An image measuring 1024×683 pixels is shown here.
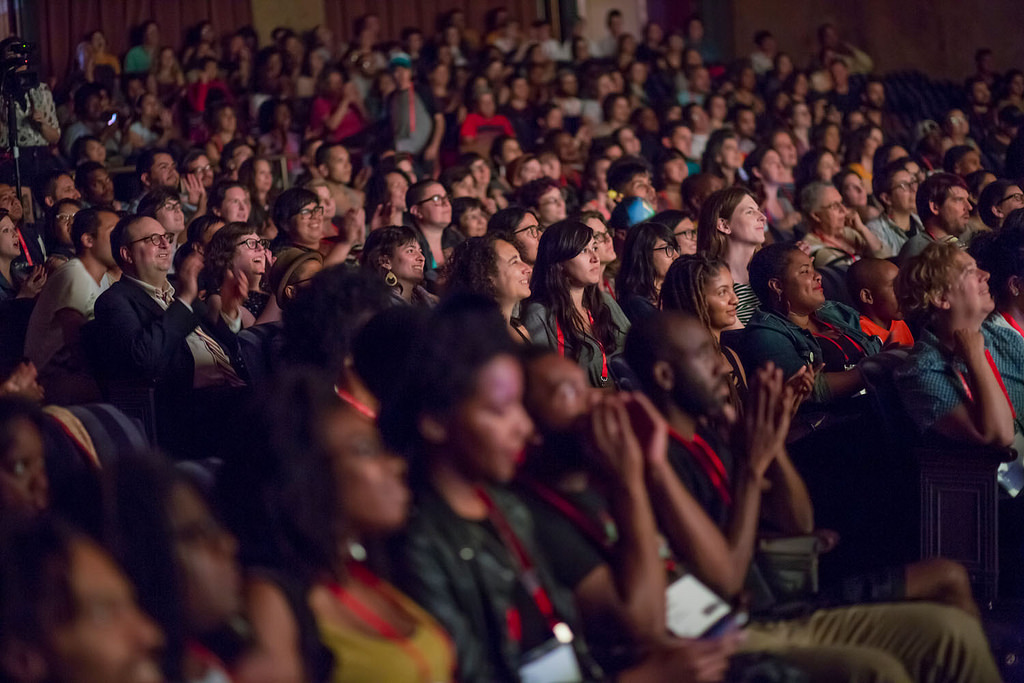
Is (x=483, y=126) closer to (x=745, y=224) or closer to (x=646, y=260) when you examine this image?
(x=745, y=224)

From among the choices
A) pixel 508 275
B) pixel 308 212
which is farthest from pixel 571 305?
pixel 308 212

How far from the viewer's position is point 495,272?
3.96 metres

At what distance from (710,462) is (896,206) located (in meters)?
4.05

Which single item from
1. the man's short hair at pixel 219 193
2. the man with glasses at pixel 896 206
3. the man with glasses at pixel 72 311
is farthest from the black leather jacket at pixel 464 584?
the man with glasses at pixel 896 206

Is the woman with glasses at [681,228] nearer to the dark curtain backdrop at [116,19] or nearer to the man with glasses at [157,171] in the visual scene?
the man with glasses at [157,171]

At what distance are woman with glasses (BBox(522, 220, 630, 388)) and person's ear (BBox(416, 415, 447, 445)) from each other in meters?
2.08

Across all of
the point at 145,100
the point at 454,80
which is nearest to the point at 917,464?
the point at 145,100

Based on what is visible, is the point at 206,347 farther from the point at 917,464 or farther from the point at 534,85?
the point at 534,85

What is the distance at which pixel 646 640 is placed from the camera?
1957mm

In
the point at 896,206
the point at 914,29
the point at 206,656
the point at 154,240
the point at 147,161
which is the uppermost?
the point at 206,656

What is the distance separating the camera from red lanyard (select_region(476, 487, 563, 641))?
6.05 ft

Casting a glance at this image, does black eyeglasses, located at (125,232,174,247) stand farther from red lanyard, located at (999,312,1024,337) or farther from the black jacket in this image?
red lanyard, located at (999,312,1024,337)

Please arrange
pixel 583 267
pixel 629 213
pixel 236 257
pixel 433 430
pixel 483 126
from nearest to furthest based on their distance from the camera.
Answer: pixel 433 430 → pixel 236 257 → pixel 583 267 → pixel 629 213 → pixel 483 126

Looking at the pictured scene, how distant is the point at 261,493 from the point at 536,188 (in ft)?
13.8
